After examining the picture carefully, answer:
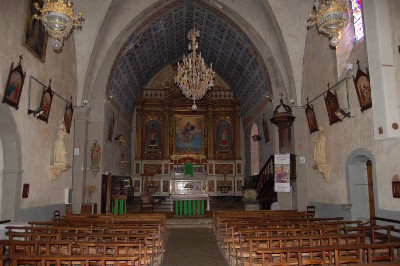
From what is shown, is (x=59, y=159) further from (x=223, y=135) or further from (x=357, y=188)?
(x=223, y=135)

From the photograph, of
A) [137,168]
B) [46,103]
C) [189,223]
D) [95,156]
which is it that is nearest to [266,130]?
[189,223]

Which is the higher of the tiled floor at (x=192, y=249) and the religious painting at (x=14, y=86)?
the religious painting at (x=14, y=86)

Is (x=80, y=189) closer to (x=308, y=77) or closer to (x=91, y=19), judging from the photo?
(x=91, y=19)

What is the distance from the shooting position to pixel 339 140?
10.2 meters

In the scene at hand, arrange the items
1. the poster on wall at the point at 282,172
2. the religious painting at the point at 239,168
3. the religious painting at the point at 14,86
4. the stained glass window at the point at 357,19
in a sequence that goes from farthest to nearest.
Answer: the religious painting at the point at 239,168
the poster on wall at the point at 282,172
the stained glass window at the point at 357,19
the religious painting at the point at 14,86

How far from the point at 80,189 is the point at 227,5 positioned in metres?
8.69

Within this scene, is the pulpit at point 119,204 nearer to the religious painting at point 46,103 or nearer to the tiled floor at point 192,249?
the tiled floor at point 192,249

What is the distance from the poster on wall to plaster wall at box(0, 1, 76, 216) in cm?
704

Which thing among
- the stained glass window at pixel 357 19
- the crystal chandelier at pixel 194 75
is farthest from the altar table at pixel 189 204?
the stained glass window at pixel 357 19

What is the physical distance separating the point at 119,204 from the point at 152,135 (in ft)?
27.2

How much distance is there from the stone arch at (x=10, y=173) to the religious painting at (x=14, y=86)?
1.39 ft

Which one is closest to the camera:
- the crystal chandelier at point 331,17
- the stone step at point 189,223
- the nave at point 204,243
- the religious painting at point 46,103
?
the nave at point 204,243

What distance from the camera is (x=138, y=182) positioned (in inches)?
818

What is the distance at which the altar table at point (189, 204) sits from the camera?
45.4ft
